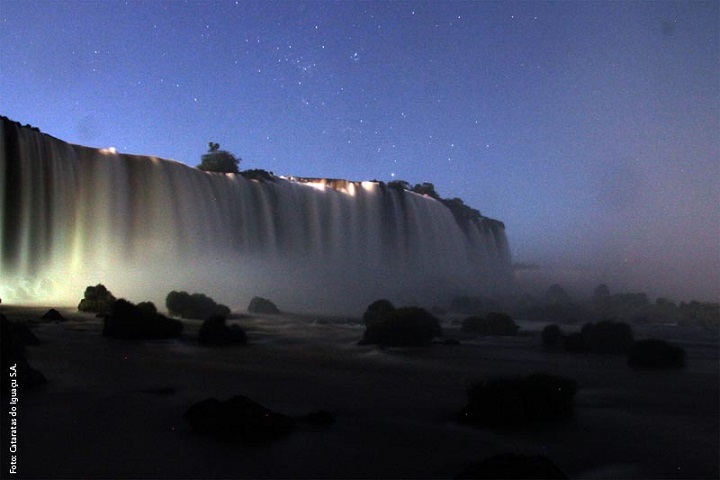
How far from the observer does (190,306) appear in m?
19.4

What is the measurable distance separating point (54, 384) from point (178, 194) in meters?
22.4

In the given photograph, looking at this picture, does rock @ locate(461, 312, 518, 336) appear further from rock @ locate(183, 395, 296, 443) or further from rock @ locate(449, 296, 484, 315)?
rock @ locate(449, 296, 484, 315)

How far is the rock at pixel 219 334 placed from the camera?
1227 cm

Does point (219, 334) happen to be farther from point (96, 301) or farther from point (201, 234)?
point (201, 234)

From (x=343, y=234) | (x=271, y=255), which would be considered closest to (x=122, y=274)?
(x=271, y=255)

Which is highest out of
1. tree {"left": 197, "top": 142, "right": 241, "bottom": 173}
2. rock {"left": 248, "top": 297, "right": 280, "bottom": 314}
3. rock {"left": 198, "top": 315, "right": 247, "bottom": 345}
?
tree {"left": 197, "top": 142, "right": 241, "bottom": 173}

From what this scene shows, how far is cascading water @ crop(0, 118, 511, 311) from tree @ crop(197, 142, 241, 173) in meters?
11.3

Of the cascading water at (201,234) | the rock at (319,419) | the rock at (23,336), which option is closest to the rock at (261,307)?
the cascading water at (201,234)

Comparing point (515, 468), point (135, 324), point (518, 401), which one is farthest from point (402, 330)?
point (515, 468)

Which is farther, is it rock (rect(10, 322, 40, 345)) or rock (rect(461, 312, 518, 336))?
rock (rect(461, 312, 518, 336))

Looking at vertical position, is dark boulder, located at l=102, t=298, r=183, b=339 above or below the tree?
below

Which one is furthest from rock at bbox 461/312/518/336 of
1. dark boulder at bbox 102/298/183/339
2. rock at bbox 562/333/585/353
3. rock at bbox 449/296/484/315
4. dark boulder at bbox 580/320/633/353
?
rock at bbox 449/296/484/315

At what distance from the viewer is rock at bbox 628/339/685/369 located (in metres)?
10.8

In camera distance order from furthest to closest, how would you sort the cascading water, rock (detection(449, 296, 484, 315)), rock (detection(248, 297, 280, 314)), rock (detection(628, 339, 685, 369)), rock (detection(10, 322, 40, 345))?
1. rock (detection(449, 296, 484, 315))
2. rock (detection(248, 297, 280, 314))
3. the cascading water
4. rock (detection(628, 339, 685, 369))
5. rock (detection(10, 322, 40, 345))
